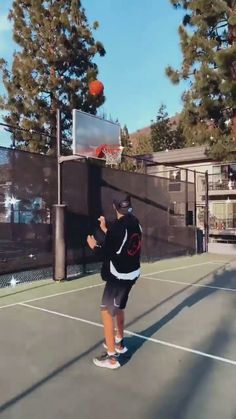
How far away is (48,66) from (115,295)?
14.9m

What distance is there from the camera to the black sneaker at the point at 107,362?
4355 mm

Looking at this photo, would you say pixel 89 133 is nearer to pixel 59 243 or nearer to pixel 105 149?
pixel 105 149

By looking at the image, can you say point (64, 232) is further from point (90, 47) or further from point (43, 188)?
point (90, 47)

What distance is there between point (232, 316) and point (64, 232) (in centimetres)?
373

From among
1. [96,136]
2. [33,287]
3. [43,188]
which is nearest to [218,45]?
[96,136]

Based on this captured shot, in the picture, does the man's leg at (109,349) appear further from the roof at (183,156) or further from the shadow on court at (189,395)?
the roof at (183,156)

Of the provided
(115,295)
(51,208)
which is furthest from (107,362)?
(51,208)

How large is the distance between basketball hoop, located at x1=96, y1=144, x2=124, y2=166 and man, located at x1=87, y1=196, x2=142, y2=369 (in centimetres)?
570

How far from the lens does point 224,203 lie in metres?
27.0

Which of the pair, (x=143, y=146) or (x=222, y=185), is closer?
(x=222, y=185)

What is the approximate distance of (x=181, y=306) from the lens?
7133 millimetres

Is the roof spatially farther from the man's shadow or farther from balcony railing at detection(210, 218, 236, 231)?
the man's shadow

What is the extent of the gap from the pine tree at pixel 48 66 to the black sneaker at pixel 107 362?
13731mm

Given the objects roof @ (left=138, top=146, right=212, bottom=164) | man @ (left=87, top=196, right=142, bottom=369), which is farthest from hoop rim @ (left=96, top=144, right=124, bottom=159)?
roof @ (left=138, top=146, right=212, bottom=164)
